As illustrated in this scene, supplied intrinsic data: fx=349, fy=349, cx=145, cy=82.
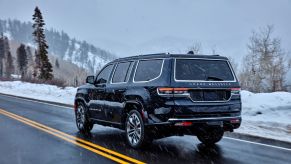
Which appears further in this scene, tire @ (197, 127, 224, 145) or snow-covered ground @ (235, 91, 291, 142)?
snow-covered ground @ (235, 91, 291, 142)

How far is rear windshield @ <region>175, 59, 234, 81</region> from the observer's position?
704 cm

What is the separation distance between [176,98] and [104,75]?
3.19 meters

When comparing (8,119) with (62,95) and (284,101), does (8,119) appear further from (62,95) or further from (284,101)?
(62,95)

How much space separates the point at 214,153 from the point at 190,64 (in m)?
1.92

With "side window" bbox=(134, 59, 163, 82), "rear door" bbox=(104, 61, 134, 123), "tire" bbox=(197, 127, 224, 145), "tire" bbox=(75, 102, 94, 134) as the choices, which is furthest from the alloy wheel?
"tire" bbox=(75, 102, 94, 134)

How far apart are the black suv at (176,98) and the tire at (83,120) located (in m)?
1.86

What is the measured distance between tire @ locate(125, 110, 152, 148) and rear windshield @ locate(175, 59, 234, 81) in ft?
4.29

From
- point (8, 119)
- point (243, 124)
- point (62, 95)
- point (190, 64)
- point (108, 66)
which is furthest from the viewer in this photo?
point (62, 95)

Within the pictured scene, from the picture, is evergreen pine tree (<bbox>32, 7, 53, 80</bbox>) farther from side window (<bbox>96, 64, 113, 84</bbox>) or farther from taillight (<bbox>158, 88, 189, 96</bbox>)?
taillight (<bbox>158, 88, 189, 96</bbox>)

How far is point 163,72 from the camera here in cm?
705

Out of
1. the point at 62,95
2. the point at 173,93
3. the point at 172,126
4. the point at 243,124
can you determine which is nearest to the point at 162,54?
the point at 173,93

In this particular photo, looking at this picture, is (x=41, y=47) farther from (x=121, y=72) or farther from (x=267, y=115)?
(x=121, y=72)

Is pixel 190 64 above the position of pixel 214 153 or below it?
above

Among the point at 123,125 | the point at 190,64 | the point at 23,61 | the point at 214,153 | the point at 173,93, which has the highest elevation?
the point at 23,61
